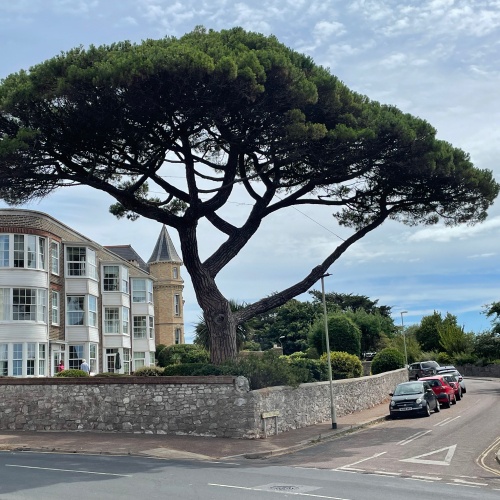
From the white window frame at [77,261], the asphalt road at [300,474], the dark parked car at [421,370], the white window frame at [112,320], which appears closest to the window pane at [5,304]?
the white window frame at [77,261]

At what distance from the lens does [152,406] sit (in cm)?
2319

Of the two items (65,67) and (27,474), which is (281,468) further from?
(65,67)

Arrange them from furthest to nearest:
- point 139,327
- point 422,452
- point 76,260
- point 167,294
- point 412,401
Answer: point 167,294 → point 139,327 → point 76,260 → point 412,401 → point 422,452

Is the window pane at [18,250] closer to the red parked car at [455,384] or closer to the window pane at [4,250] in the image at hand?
the window pane at [4,250]

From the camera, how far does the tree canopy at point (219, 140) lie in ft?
68.4

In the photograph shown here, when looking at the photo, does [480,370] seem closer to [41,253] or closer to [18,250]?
[41,253]

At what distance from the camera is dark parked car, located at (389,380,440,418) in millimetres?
28828

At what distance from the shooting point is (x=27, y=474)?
583 inches

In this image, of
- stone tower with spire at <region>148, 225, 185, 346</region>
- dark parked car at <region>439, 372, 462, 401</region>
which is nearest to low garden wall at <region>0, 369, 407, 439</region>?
dark parked car at <region>439, 372, 462, 401</region>

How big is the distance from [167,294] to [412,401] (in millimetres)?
39075

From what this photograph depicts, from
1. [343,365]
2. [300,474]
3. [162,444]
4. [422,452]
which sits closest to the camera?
[300,474]

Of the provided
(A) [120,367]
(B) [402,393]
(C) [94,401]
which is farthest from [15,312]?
(B) [402,393]

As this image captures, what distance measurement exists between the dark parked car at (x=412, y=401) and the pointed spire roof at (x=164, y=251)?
38.6 meters

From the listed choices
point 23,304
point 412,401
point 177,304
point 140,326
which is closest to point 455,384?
point 412,401
